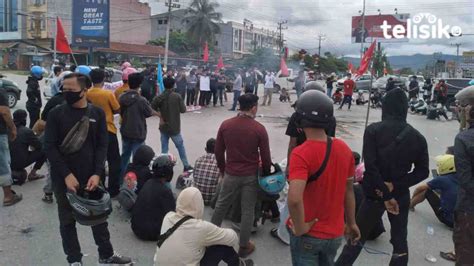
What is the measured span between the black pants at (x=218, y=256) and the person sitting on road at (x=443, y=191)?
298 cm

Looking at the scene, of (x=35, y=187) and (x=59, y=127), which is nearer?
(x=59, y=127)

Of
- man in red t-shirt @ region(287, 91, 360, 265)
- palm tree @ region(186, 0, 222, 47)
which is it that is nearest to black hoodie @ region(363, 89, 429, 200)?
man in red t-shirt @ region(287, 91, 360, 265)

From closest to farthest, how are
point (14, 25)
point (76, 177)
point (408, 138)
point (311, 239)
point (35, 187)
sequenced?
point (311, 239) → point (408, 138) → point (76, 177) → point (35, 187) → point (14, 25)

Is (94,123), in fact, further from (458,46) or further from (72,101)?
(458,46)

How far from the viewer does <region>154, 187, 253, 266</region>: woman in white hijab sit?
3.23 meters

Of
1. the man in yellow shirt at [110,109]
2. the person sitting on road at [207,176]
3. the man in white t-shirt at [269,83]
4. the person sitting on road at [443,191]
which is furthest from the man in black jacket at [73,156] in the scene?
the man in white t-shirt at [269,83]

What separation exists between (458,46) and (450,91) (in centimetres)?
7323

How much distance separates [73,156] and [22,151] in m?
3.32

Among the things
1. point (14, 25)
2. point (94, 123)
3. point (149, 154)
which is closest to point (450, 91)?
point (149, 154)

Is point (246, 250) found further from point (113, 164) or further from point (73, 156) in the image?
point (113, 164)

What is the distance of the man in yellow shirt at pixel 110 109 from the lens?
5500mm

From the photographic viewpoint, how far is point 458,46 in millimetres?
86625

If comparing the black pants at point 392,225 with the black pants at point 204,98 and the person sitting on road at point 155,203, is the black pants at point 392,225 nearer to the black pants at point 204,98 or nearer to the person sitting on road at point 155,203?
the person sitting on road at point 155,203

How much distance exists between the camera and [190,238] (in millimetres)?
3266
